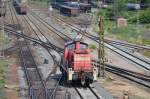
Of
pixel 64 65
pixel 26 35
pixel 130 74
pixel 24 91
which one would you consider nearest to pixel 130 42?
pixel 26 35

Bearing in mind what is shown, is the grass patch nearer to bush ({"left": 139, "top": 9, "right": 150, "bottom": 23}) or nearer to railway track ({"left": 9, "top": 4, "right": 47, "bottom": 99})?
railway track ({"left": 9, "top": 4, "right": 47, "bottom": 99})

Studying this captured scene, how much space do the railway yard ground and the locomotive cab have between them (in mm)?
703

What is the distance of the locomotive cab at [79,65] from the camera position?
97.5 ft

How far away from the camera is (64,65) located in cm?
3147

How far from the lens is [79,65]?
30250mm

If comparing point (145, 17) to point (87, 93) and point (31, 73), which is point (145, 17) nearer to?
point (31, 73)

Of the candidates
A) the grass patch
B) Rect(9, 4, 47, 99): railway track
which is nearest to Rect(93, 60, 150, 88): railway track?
Rect(9, 4, 47, 99): railway track

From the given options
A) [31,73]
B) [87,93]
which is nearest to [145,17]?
[31,73]

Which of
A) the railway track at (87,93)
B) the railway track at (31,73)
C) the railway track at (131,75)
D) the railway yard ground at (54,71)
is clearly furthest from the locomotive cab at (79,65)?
the railway track at (131,75)

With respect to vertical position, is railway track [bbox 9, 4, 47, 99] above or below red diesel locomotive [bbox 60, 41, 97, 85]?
below

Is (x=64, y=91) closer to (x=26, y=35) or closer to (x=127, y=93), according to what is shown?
(x=127, y=93)

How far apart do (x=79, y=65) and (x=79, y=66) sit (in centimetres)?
7

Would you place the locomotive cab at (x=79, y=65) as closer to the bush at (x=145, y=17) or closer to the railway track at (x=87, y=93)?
the railway track at (x=87, y=93)

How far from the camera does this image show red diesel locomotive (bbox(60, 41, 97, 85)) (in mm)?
29703
